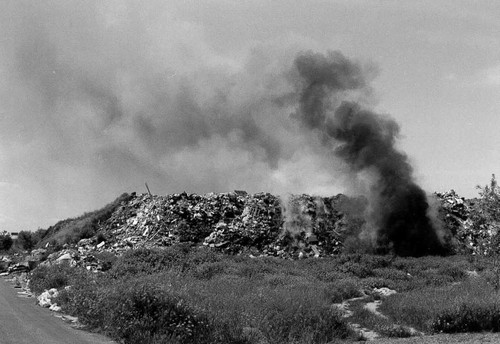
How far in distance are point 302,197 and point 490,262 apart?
17.1m

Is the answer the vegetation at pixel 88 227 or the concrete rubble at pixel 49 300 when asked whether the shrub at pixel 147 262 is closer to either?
the concrete rubble at pixel 49 300

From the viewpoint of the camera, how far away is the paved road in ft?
34.9

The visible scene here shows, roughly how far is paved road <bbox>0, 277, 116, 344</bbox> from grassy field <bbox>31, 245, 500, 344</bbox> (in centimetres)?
56

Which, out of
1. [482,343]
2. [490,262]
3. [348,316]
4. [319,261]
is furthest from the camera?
[319,261]

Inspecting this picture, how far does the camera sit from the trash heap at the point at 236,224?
34.8 metres

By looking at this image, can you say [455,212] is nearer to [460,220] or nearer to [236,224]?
[460,220]

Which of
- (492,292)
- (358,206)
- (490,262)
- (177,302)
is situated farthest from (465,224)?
(177,302)

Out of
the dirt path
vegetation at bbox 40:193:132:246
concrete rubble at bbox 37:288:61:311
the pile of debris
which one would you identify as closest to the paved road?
concrete rubble at bbox 37:288:61:311

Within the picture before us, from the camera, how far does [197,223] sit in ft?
122

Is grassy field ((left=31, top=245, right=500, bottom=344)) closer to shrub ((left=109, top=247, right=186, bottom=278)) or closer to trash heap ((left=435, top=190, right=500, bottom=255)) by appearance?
shrub ((left=109, top=247, right=186, bottom=278))

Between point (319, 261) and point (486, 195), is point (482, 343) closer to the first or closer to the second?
point (486, 195)

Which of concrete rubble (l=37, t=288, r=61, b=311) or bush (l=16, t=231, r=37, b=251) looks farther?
bush (l=16, t=231, r=37, b=251)

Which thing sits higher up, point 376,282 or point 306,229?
point 306,229

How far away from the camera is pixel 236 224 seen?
121 ft
